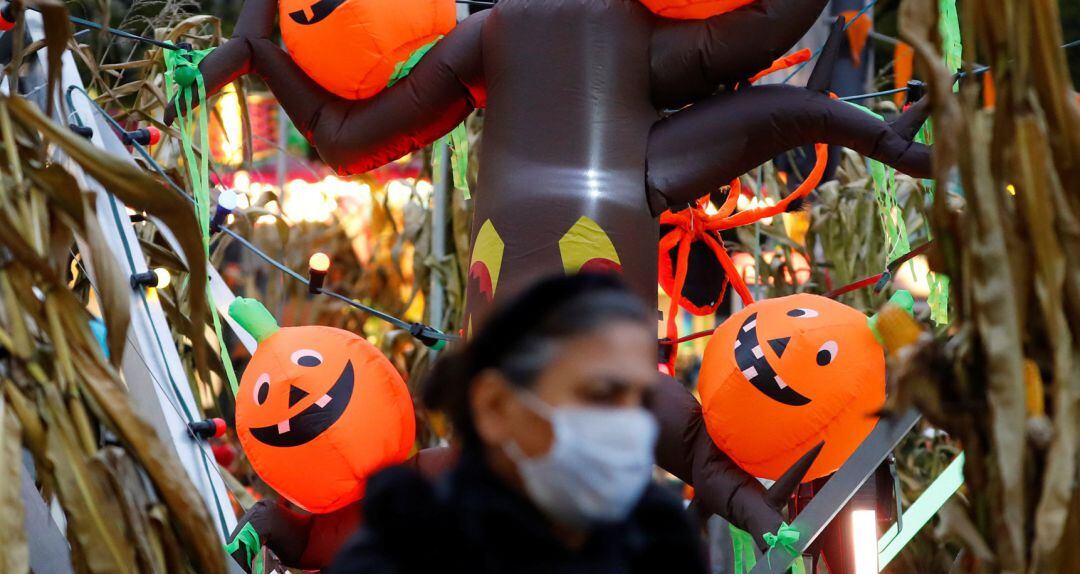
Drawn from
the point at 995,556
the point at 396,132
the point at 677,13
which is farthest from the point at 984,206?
the point at 396,132

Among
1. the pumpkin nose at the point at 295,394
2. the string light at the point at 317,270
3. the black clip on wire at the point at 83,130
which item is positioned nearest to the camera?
the black clip on wire at the point at 83,130

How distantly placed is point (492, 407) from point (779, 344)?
1578 mm

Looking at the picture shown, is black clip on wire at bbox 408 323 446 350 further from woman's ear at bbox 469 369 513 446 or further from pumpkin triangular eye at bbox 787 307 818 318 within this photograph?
woman's ear at bbox 469 369 513 446

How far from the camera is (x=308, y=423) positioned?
9.55ft

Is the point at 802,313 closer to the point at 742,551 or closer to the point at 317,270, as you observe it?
the point at 742,551

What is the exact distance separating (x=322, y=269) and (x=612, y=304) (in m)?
2.03

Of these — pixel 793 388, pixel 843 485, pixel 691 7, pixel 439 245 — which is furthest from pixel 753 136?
pixel 439 245

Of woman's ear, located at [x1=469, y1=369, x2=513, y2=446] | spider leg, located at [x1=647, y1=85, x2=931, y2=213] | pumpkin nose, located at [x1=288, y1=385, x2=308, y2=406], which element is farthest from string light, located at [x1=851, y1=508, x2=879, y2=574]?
→ woman's ear, located at [x1=469, y1=369, x2=513, y2=446]

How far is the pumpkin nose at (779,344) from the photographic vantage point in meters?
2.73

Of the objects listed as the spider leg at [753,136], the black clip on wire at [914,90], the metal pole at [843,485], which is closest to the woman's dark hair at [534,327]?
the metal pole at [843,485]

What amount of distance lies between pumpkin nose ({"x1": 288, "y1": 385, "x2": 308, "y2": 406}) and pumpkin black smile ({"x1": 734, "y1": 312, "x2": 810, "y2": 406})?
923mm

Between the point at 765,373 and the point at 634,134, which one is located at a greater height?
the point at 634,134

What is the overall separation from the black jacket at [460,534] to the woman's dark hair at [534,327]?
0.22ft

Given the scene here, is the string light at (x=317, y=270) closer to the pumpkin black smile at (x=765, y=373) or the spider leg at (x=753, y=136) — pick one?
the spider leg at (x=753, y=136)
